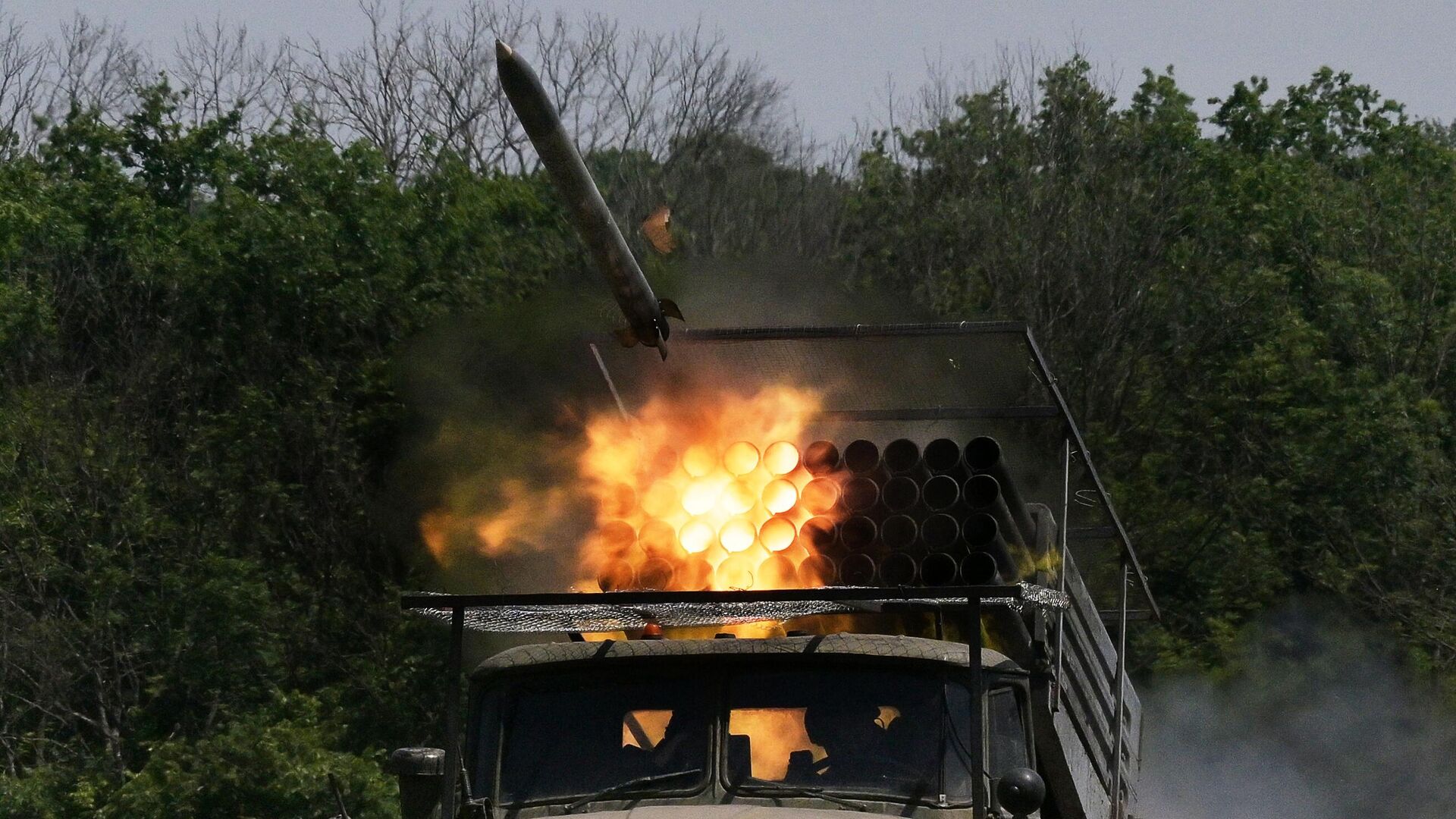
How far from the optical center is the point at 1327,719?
25.7 m

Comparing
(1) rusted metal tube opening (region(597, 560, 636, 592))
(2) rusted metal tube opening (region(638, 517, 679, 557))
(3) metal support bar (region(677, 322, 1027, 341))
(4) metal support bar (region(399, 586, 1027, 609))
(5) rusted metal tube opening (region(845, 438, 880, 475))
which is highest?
(3) metal support bar (region(677, 322, 1027, 341))

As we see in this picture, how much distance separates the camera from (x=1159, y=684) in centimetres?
2591

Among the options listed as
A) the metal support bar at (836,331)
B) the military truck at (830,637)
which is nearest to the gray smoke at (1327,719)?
the military truck at (830,637)

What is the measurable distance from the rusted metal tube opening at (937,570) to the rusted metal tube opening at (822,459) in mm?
660

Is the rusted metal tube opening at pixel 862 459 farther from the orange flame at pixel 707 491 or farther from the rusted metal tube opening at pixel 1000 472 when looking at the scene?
the rusted metal tube opening at pixel 1000 472

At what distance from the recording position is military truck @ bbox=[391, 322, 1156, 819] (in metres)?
8.07

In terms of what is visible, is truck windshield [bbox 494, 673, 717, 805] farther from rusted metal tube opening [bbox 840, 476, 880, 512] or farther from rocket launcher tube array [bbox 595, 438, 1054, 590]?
rusted metal tube opening [bbox 840, 476, 880, 512]

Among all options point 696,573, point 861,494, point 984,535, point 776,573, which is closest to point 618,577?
point 696,573

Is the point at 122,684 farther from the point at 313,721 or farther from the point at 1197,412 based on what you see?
the point at 1197,412

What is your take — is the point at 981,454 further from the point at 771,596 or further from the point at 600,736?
the point at 600,736

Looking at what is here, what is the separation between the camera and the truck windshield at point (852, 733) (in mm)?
8141

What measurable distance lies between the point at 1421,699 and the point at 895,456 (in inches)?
676

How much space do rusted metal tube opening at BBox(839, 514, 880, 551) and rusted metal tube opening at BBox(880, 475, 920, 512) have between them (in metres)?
0.13

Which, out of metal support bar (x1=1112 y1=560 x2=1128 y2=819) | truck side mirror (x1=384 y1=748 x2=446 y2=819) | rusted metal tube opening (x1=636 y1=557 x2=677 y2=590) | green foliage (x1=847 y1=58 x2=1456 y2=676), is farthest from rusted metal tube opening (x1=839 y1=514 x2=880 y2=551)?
green foliage (x1=847 y1=58 x2=1456 y2=676)
